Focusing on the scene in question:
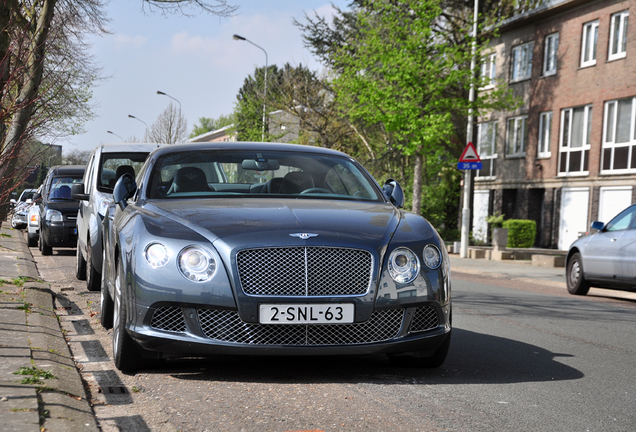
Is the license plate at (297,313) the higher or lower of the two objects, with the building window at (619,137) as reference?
lower

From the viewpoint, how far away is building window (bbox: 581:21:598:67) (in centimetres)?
3094

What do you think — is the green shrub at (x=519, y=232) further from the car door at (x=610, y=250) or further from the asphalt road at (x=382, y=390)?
the asphalt road at (x=382, y=390)

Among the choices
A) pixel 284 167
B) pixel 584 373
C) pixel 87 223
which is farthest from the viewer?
pixel 87 223

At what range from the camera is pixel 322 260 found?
5098mm

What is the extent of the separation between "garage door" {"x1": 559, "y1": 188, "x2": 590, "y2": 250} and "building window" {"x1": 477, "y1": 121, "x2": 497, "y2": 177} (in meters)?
5.66

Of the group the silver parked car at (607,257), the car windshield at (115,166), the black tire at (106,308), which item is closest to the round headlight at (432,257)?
the black tire at (106,308)

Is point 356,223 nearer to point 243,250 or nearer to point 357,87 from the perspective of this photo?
point 243,250

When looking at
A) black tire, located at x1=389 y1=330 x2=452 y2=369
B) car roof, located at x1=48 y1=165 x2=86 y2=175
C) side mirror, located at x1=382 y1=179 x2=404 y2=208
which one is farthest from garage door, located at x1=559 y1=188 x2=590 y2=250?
black tire, located at x1=389 y1=330 x2=452 y2=369

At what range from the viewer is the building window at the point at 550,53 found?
109ft

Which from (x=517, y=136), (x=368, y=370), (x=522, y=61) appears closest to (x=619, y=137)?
(x=517, y=136)

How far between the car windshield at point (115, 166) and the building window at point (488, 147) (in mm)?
27659

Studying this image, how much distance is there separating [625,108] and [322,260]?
2668cm

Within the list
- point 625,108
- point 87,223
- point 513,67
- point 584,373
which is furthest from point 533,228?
point 584,373

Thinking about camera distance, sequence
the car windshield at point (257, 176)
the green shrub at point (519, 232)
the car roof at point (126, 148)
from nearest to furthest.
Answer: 1. the car windshield at point (257, 176)
2. the car roof at point (126, 148)
3. the green shrub at point (519, 232)
